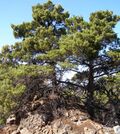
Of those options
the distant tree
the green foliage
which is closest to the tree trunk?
the distant tree

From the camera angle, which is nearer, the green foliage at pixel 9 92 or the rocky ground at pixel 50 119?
the green foliage at pixel 9 92

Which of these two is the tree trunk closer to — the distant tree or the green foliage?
the distant tree

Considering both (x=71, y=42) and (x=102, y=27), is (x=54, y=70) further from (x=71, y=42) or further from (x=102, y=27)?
(x=102, y=27)

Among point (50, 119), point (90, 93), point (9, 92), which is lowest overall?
point (50, 119)

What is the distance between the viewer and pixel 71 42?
21.9 meters

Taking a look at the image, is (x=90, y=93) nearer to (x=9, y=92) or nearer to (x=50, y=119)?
(x=50, y=119)

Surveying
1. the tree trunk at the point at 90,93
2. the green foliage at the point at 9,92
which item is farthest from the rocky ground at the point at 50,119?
the green foliage at the point at 9,92

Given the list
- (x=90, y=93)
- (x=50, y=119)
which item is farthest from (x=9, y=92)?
(x=90, y=93)

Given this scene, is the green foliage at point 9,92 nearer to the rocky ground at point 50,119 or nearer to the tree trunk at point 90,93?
the rocky ground at point 50,119

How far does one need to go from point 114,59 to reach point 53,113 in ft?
15.5

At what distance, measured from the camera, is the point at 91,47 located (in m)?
22.3

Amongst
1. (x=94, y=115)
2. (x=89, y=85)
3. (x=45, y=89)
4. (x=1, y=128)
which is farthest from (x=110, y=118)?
(x=1, y=128)

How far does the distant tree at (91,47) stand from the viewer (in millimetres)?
22156

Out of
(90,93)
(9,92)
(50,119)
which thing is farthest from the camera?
(90,93)
